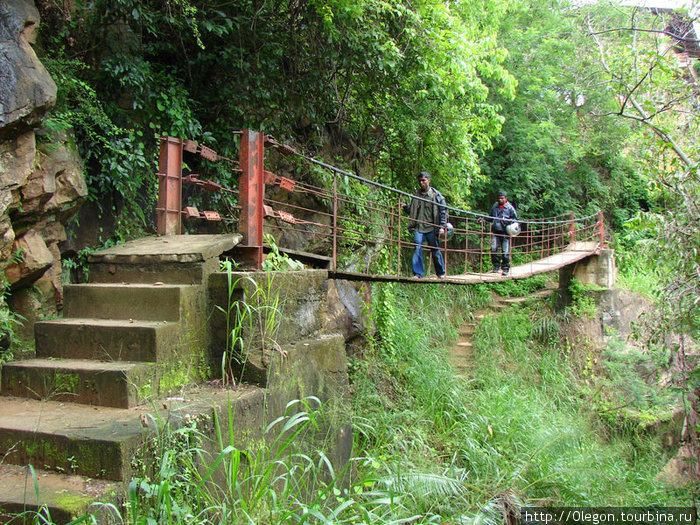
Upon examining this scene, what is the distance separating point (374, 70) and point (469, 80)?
136 centimetres

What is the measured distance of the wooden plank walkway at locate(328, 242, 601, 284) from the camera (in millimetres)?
4422

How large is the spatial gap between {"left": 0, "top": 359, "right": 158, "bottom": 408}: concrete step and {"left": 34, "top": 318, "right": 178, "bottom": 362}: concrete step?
5cm

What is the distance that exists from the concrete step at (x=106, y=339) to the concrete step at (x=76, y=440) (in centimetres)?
33

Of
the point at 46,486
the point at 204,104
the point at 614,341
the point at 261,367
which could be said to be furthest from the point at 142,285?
the point at 614,341

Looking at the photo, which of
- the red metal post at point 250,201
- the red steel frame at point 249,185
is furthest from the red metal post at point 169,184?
the red metal post at point 250,201

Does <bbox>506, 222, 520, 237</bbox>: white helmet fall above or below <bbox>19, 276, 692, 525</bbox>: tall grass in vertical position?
above

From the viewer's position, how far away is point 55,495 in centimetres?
183

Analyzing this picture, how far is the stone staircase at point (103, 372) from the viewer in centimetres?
195

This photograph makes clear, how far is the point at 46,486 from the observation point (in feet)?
6.27

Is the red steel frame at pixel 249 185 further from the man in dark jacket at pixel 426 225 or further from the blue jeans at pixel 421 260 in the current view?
the blue jeans at pixel 421 260

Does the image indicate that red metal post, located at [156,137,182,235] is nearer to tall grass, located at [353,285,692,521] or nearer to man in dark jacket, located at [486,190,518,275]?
tall grass, located at [353,285,692,521]

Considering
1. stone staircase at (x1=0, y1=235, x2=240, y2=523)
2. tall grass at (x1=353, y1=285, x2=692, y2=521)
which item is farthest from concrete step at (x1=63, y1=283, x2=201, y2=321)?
tall grass at (x1=353, y1=285, x2=692, y2=521)

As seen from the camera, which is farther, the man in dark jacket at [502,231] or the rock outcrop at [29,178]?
the man in dark jacket at [502,231]

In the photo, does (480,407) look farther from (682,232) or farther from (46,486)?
(46,486)
